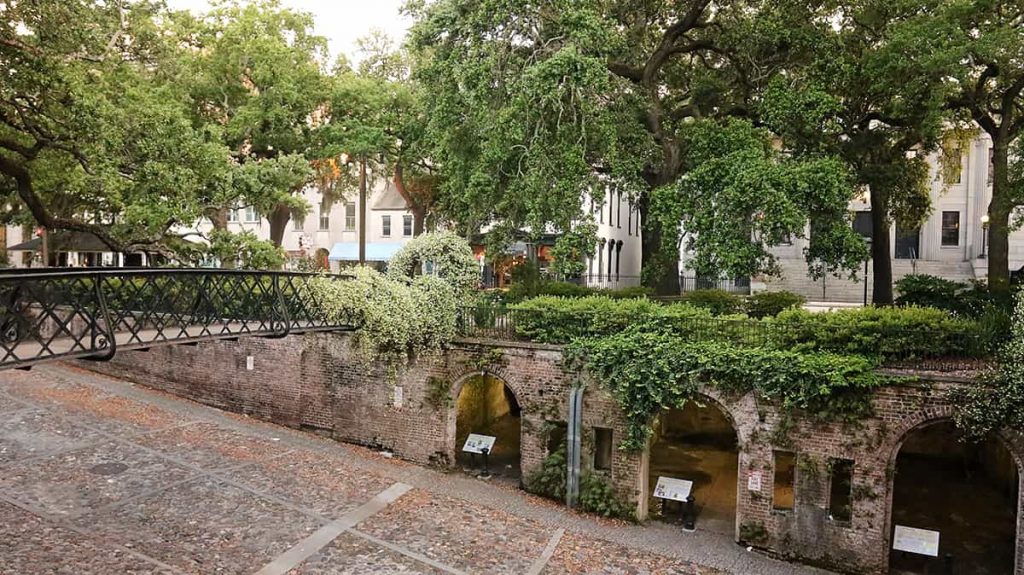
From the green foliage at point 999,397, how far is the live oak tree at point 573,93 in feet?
20.2

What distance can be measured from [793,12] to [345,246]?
33677mm

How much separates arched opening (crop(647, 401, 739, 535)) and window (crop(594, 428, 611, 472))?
52.6 inches

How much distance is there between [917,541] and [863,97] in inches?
544

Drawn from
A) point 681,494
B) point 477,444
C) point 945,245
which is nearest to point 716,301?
point 681,494

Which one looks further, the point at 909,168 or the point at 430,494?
the point at 909,168

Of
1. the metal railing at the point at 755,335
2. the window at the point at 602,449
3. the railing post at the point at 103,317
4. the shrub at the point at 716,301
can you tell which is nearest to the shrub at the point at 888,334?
the metal railing at the point at 755,335

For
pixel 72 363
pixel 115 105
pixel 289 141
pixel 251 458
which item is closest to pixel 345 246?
pixel 289 141

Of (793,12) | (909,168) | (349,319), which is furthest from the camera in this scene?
(909,168)

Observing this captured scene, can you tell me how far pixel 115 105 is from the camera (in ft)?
63.4

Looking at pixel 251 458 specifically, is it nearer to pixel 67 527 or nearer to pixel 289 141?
pixel 67 527

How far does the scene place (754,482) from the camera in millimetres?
14789

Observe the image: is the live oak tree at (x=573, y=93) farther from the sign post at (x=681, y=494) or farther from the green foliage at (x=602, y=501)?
the green foliage at (x=602, y=501)

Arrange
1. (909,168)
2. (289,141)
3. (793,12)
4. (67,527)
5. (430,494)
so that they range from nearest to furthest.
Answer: (67,527), (430,494), (793,12), (909,168), (289,141)

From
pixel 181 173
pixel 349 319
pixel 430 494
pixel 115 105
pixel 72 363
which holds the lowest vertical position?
pixel 430 494
